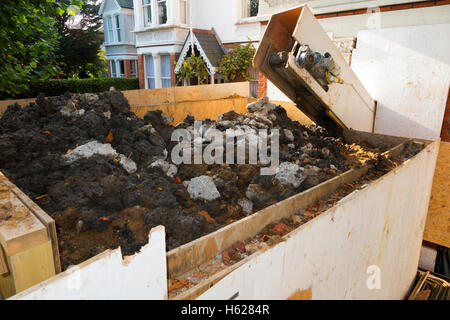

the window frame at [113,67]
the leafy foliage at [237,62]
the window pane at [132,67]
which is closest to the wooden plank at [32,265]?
the leafy foliage at [237,62]

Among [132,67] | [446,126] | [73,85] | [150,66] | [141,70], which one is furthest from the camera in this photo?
[132,67]

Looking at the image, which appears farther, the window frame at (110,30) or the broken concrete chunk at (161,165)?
the window frame at (110,30)

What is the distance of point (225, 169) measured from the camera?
2.48 metres

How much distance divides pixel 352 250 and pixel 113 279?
1811 millimetres

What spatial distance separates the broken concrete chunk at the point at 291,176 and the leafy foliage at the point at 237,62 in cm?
863

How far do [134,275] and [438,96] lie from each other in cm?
465

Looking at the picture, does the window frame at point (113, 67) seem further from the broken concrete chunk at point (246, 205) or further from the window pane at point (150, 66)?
the broken concrete chunk at point (246, 205)

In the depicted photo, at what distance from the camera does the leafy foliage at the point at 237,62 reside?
10.4 m

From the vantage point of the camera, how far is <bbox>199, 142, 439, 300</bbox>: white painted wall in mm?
1477

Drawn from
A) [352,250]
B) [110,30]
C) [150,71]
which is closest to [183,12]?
[150,71]

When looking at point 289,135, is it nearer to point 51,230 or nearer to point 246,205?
point 246,205

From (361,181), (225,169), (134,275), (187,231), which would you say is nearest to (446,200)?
(361,181)

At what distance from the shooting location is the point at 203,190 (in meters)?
2.16
